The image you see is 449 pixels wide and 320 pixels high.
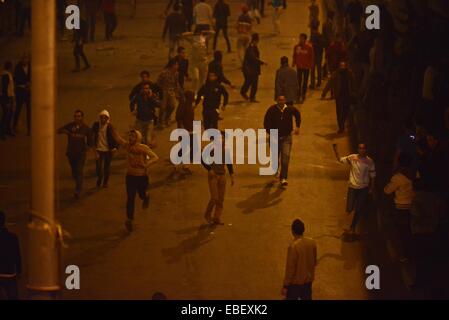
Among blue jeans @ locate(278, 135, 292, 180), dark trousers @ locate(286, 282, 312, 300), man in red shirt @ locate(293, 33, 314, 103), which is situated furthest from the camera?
man in red shirt @ locate(293, 33, 314, 103)

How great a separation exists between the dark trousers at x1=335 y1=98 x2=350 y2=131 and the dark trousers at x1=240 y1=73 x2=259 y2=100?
3251 millimetres

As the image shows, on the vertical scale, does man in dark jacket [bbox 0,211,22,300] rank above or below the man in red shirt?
below

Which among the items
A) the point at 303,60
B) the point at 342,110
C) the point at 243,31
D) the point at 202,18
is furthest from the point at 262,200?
the point at 202,18

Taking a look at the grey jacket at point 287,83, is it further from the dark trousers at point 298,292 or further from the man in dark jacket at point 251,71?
the dark trousers at point 298,292

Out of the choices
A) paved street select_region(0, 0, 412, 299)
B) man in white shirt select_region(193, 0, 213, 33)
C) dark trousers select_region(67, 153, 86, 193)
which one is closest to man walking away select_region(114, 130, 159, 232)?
paved street select_region(0, 0, 412, 299)

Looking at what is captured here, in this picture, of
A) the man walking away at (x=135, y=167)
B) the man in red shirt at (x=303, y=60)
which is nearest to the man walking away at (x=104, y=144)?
the man walking away at (x=135, y=167)

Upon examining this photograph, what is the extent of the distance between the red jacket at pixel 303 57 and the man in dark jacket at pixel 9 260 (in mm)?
14552

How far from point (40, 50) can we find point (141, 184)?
9045mm

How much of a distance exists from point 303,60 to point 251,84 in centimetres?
139

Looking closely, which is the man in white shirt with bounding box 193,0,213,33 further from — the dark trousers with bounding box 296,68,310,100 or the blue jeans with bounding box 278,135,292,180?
the blue jeans with bounding box 278,135,292,180

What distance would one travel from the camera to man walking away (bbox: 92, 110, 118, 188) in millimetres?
21344

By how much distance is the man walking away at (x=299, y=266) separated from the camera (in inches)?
583
